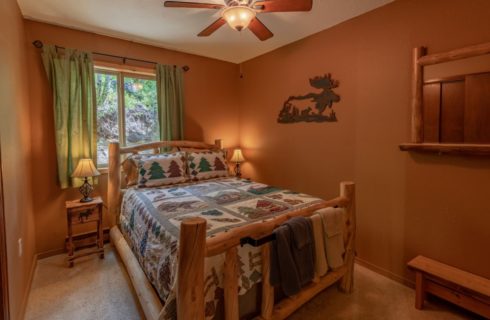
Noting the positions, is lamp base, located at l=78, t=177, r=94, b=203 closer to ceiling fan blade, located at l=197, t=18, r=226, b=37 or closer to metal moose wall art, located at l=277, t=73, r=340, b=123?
ceiling fan blade, located at l=197, t=18, r=226, b=37

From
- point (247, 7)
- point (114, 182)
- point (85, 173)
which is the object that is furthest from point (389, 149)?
point (85, 173)

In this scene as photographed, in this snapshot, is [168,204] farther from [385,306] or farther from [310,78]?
[310,78]

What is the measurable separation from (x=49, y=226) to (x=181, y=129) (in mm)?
1875

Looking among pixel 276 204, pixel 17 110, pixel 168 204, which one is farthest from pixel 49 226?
pixel 276 204

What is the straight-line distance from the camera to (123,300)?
2.09 meters

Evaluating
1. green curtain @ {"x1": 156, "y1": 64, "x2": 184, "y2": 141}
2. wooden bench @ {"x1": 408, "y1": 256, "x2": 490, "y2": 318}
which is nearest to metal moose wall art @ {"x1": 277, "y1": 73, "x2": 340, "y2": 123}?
green curtain @ {"x1": 156, "y1": 64, "x2": 184, "y2": 141}

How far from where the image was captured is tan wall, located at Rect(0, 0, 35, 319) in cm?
159

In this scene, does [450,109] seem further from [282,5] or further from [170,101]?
[170,101]

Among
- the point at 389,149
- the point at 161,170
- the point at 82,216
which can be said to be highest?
the point at 389,149

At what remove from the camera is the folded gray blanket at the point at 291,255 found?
1.52 metres

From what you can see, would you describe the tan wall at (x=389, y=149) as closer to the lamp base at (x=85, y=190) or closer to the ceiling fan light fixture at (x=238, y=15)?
the ceiling fan light fixture at (x=238, y=15)

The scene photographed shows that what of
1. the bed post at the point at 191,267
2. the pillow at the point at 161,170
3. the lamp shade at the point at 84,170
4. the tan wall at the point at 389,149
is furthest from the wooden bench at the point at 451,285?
the lamp shade at the point at 84,170

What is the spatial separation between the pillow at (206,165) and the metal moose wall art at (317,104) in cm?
107

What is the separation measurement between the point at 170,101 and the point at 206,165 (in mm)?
1038
